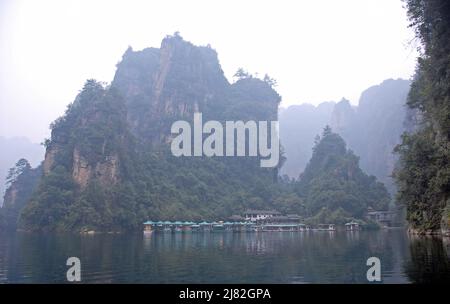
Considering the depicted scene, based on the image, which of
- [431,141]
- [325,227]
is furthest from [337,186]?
[431,141]

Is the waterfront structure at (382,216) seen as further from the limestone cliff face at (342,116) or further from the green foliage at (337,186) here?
the limestone cliff face at (342,116)

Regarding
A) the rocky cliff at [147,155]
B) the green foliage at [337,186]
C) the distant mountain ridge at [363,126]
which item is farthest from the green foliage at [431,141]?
the distant mountain ridge at [363,126]

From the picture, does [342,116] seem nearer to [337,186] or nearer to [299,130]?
[299,130]

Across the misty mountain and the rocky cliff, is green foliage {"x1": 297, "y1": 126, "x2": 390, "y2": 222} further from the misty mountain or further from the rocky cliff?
the misty mountain

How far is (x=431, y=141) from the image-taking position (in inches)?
906

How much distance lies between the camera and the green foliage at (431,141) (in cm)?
2009

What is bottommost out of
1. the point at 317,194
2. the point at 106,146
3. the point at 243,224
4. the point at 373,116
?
the point at 243,224

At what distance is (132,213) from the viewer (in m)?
53.2

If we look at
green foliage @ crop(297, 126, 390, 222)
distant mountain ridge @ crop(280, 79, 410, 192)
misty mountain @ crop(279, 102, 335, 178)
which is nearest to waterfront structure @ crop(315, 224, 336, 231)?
green foliage @ crop(297, 126, 390, 222)

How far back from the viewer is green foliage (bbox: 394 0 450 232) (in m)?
20.1

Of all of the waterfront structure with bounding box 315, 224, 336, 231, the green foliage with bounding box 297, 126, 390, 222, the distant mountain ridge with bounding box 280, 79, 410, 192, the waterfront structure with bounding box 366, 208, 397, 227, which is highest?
the distant mountain ridge with bounding box 280, 79, 410, 192
